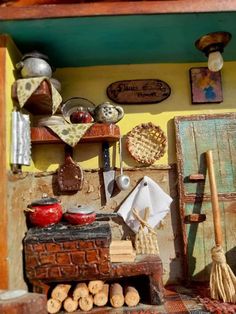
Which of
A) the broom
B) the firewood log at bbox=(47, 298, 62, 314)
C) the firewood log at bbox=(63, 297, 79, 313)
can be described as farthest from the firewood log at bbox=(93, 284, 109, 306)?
the broom

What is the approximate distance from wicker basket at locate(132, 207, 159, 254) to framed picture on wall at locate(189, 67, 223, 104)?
1.28m

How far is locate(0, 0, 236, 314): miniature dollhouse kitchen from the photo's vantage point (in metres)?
2.46

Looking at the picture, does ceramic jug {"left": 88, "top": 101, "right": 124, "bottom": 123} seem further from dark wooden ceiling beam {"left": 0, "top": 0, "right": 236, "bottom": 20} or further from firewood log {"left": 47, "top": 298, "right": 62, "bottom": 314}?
firewood log {"left": 47, "top": 298, "right": 62, "bottom": 314}

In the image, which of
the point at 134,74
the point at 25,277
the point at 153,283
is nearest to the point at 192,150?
the point at 134,74

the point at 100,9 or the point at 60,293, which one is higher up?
the point at 100,9

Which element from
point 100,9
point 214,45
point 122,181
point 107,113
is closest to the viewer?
point 100,9

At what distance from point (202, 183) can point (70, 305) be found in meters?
1.59

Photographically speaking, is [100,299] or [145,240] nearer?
[100,299]

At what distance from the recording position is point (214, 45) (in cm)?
283

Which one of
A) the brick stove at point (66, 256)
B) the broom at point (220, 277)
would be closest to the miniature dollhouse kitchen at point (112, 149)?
the brick stove at point (66, 256)

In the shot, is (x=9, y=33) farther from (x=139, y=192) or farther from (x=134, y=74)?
(x=139, y=192)

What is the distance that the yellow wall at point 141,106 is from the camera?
3232 millimetres

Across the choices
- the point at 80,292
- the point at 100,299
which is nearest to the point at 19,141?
the point at 80,292

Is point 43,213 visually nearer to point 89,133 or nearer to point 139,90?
point 89,133
